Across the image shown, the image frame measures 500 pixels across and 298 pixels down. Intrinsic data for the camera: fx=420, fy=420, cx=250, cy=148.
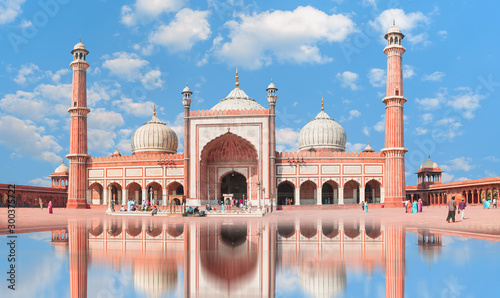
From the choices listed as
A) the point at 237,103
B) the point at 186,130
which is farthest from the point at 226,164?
the point at 237,103

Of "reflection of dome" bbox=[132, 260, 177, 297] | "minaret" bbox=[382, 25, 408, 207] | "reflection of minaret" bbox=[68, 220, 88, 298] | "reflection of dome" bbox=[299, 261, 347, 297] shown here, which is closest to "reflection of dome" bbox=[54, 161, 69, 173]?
"minaret" bbox=[382, 25, 408, 207]

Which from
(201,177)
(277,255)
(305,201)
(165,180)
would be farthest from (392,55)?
(277,255)

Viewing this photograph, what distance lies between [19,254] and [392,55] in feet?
91.0

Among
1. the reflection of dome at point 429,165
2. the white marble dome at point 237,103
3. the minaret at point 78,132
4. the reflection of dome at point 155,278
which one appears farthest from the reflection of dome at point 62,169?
the reflection of dome at point 155,278

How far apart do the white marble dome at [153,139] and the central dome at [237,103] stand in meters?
5.83

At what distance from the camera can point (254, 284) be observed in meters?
4.11

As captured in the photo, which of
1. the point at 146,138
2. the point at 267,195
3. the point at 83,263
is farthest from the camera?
the point at 146,138

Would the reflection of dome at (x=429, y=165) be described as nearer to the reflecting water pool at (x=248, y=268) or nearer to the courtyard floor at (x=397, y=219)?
the courtyard floor at (x=397, y=219)

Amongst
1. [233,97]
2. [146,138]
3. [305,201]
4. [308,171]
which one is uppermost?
[233,97]

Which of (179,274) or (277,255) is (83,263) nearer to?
(179,274)

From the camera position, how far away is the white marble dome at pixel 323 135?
34.7m

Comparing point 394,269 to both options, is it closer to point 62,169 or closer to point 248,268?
point 248,268

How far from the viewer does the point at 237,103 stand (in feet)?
108

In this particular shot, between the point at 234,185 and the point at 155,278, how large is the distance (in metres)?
27.4
